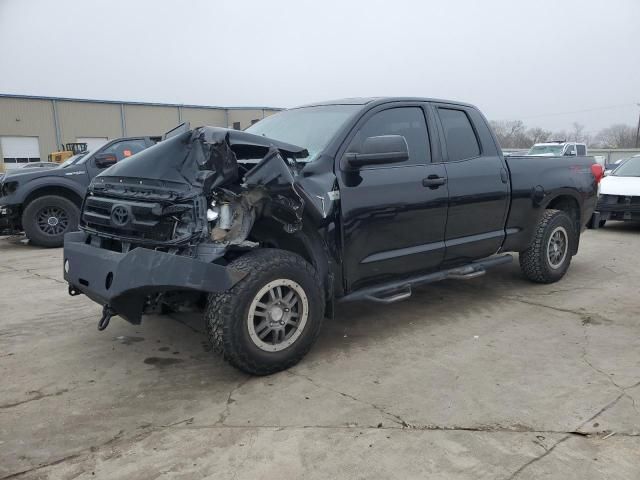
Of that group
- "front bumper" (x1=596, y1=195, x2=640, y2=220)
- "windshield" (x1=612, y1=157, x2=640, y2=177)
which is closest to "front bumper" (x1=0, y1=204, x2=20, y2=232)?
"front bumper" (x1=596, y1=195, x2=640, y2=220)

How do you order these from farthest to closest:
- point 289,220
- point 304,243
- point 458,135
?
point 458,135 → point 304,243 → point 289,220

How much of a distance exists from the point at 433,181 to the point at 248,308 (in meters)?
1.99

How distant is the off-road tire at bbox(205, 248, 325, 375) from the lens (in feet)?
10.3

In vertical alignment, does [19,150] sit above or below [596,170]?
above

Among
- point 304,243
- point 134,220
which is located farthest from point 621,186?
point 134,220

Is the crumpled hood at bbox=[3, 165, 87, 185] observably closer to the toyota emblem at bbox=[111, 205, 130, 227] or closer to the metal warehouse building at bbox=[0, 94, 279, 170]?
the toyota emblem at bbox=[111, 205, 130, 227]

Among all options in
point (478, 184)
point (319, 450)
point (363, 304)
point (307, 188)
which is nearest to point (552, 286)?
point (478, 184)

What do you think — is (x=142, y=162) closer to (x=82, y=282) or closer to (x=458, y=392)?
(x=82, y=282)

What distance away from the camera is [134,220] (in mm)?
3279

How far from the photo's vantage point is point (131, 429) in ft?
9.29

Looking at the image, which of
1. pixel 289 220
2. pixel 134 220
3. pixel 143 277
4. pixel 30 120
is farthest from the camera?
pixel 30 120

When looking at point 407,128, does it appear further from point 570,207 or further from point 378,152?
point 570,207

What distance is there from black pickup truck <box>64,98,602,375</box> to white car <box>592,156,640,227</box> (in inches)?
238

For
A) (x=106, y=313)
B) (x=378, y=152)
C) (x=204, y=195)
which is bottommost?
(x=106, y=313)
